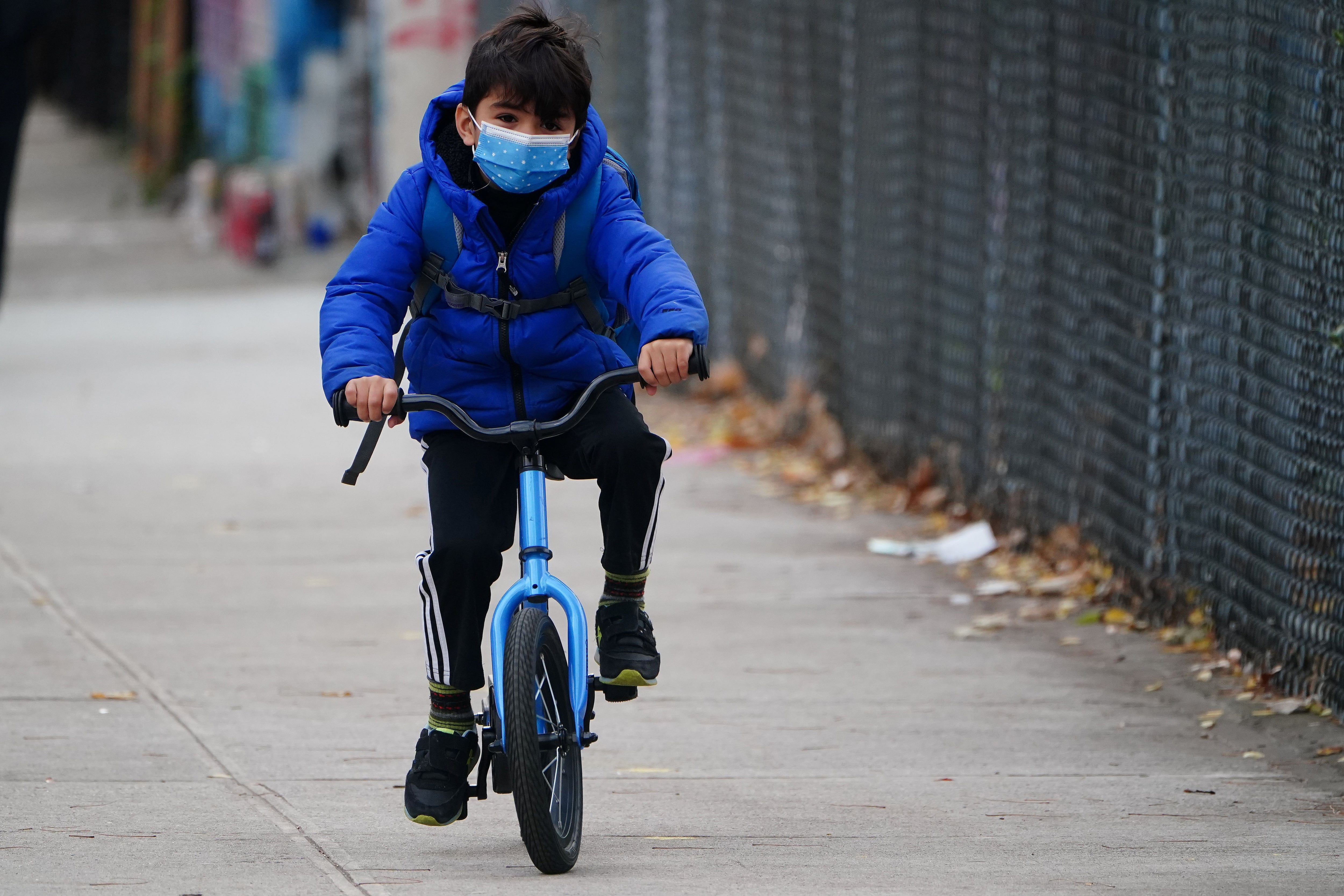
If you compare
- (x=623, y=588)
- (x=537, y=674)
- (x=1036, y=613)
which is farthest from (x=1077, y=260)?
(x=537, y=674)

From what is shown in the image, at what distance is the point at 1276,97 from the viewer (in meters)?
5.71

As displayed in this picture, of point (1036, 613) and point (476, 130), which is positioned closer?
point (476, 130)

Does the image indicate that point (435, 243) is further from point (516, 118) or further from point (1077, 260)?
point (1077, 260)

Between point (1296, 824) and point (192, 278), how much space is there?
1445 cm

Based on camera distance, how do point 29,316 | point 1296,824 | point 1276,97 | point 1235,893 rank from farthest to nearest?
point 29,316, point 1276,97, point 1296,824, point 1235,893

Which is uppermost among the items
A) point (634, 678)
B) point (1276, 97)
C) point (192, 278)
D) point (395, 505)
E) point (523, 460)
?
point (1276, 97)

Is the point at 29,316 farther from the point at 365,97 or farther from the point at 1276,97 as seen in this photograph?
the point at 1276,97

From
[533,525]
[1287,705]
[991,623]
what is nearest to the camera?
[533,525]

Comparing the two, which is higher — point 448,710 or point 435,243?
point 435,243

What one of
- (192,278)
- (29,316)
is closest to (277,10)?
(192,278)

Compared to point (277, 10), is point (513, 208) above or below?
above

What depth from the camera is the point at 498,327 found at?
4242 mm

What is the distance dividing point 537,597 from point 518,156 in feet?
2.95

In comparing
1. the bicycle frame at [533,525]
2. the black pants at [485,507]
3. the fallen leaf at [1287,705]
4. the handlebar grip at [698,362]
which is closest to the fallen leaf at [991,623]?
Result: the fallen leaf at [1287,705]
